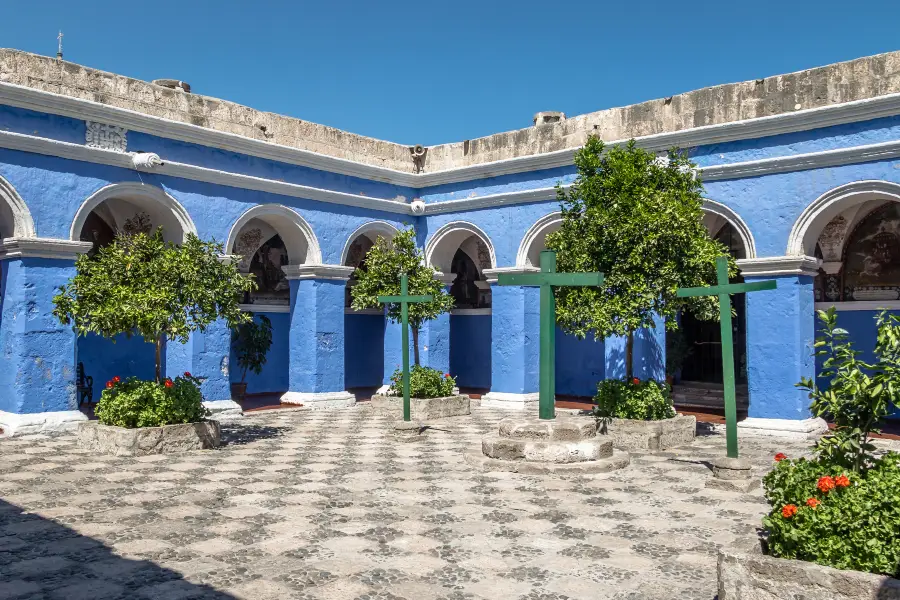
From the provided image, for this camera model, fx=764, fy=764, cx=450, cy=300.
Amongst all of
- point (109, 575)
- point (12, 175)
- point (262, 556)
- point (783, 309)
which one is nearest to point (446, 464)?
point (262, 556)

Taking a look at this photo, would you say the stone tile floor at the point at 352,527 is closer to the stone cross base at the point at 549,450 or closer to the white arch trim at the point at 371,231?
the stone cross base at the point at 549,450

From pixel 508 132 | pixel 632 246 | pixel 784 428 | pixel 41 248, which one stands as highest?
pixel 508 132

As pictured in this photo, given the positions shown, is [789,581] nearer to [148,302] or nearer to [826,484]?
[826,484]

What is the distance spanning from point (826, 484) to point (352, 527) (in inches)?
127

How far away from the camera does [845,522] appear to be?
356 cm

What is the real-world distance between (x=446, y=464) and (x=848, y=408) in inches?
186

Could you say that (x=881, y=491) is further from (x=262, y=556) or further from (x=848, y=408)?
(x=262, y=556)

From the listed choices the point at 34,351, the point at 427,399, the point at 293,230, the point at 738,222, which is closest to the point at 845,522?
the point at 738,222

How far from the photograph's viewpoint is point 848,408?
421 centimetres

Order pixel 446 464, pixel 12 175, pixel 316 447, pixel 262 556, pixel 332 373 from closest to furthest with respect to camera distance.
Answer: pixel 262 556 < pixel 446 464 < pixel 316 447 < pixel 12 175 < pixel 332 373

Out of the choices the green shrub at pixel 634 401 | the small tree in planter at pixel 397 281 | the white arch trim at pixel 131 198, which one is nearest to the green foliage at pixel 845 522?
the green shrub at pixel 634 401

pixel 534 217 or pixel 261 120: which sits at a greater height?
pixel 261 120

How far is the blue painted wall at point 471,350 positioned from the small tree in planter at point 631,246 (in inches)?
310

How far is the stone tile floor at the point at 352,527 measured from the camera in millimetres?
4387
